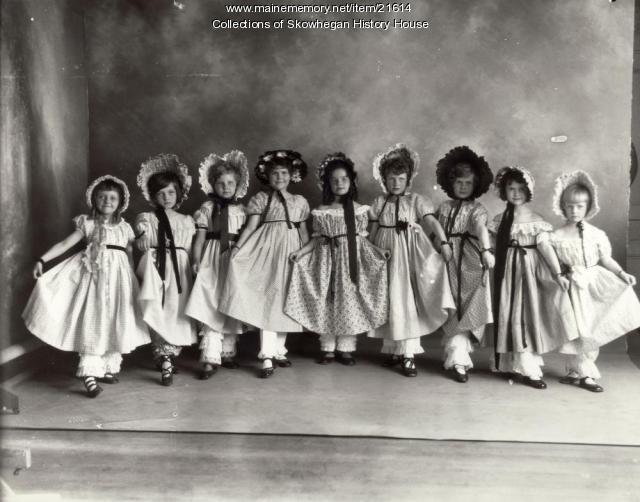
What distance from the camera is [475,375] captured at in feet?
12.9

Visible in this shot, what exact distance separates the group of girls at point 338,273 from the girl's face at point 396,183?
0.01 meters

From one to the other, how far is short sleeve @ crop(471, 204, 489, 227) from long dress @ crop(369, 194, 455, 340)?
0.99 feet

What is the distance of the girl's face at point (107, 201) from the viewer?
12.3ft

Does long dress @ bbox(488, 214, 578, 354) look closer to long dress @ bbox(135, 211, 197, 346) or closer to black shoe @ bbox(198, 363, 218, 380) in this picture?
black shoe @ bbox(198, 363, 218, 380)

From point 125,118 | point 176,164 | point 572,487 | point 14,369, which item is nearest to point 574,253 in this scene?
point 572,487

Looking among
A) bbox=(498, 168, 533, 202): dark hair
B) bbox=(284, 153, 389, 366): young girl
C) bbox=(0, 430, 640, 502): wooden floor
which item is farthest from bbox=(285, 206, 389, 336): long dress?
bbox=(0, 430, 640, 502): wooden floor

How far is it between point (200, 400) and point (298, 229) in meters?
1.44

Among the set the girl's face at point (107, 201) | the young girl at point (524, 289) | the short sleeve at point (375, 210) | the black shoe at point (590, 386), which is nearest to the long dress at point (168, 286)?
the girl's face at point (107, 201)

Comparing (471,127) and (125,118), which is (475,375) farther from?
(125,118)

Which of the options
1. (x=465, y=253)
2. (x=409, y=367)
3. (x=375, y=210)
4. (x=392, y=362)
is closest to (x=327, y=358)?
(x=392, y=362)

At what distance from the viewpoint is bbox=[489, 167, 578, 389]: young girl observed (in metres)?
3.76

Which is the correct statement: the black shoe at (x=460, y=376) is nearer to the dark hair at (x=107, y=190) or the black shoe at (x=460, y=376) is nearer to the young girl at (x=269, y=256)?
the young girl at (x=269, y=256)

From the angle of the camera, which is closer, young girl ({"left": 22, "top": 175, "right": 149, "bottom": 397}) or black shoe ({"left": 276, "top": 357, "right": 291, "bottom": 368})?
young girl ({"left": 22, "top": 175, "right": 149, "bottom": 397})

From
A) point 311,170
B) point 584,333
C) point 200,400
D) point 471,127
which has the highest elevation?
point 471,127
